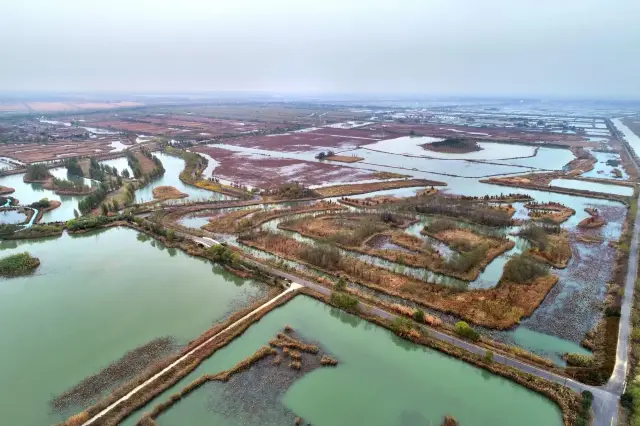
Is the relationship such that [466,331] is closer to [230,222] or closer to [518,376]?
[518,376]

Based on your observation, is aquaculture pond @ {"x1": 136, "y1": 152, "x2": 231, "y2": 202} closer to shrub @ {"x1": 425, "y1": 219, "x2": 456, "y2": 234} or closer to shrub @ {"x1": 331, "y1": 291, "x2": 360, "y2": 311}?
shrub @ {"x1": 425, "y1": 219, "x2": 456, "y2": 234}

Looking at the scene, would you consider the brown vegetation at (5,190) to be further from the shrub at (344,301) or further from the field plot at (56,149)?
the shrub at (344,301)

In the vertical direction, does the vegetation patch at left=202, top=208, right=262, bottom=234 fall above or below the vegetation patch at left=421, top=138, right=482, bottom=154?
below

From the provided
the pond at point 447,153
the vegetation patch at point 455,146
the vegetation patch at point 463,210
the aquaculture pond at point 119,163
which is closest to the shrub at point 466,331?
the vegetation patch at point 463,210

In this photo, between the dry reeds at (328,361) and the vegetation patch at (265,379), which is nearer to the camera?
the vegetation patch at (265,379)

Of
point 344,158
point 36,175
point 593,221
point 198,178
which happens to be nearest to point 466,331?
point 593,221

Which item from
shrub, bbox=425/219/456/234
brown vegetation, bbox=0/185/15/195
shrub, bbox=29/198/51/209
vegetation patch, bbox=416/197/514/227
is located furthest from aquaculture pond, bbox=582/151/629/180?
brown vegetation, bbox=0/185/15/195
